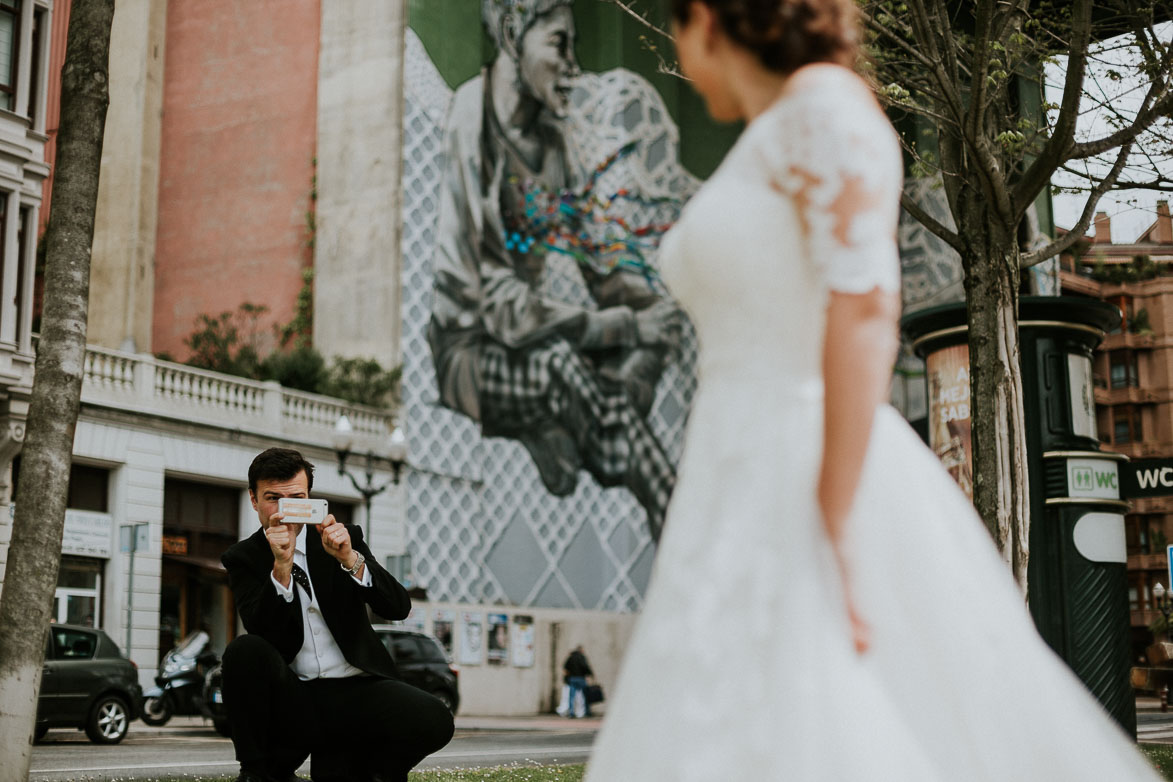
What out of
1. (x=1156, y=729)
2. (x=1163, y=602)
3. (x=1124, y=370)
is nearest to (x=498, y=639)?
(x=1156, y=729)

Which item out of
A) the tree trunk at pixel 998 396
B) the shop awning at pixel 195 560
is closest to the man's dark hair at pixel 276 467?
the tree trunk at pixel 998 396

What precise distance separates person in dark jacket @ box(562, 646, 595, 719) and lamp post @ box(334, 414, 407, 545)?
5.11 meters

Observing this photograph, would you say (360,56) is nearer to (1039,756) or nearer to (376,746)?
(376,746)

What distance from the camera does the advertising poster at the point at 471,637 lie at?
3122cm

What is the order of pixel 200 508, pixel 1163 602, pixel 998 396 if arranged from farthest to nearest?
pixel 1163 602, pixel 200 508, pixel 998 396

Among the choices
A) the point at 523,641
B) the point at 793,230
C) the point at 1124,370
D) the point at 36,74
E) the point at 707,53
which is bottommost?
the point at 523,641

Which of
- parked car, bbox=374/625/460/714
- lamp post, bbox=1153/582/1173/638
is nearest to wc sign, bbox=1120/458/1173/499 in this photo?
parked car, bbox=374/625/460/714

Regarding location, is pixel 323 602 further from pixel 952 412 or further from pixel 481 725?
pixel 481 725

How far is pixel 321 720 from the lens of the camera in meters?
5.14

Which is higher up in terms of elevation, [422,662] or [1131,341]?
[1131,341]

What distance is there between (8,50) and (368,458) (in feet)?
28.9

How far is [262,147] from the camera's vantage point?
109 ft

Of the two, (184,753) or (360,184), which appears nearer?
(184,753)

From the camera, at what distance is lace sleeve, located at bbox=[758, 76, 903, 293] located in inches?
94.3
